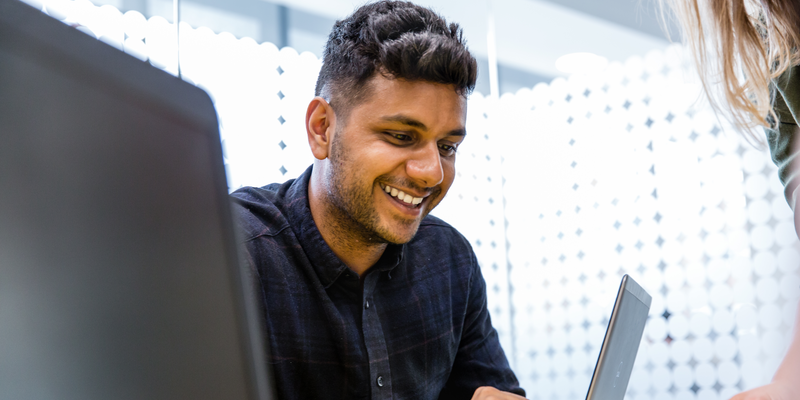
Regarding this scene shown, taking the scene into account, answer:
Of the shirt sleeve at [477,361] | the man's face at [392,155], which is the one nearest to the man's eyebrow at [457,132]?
the man's face at [392,155]

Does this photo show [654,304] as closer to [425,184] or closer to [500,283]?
[500,283]

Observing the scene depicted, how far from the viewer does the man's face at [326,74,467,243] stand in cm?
115

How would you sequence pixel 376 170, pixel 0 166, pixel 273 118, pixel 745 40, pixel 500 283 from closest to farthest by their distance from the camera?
pixel 0 166
pixel 745 40
pixel 376 170
pixel 273 118
pixel 500 283

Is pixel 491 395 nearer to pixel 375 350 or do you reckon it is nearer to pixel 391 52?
pixel 375 350

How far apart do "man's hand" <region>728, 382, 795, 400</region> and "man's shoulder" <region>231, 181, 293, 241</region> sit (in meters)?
0.81

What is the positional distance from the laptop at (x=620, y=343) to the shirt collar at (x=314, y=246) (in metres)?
0.51

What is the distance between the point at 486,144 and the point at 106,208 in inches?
115

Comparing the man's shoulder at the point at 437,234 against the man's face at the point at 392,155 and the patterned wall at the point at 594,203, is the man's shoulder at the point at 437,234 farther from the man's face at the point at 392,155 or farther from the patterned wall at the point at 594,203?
the patterned wall at the point at 594,203

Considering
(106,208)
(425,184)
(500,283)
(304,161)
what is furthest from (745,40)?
(500,283)

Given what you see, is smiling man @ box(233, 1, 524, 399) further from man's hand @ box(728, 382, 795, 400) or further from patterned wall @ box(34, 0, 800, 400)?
patterned wall @ box(34, 0, 800, 400)

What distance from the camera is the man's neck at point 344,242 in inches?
47.2

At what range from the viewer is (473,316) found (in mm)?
1349

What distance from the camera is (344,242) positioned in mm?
1198

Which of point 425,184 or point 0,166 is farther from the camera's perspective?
point 425,184
